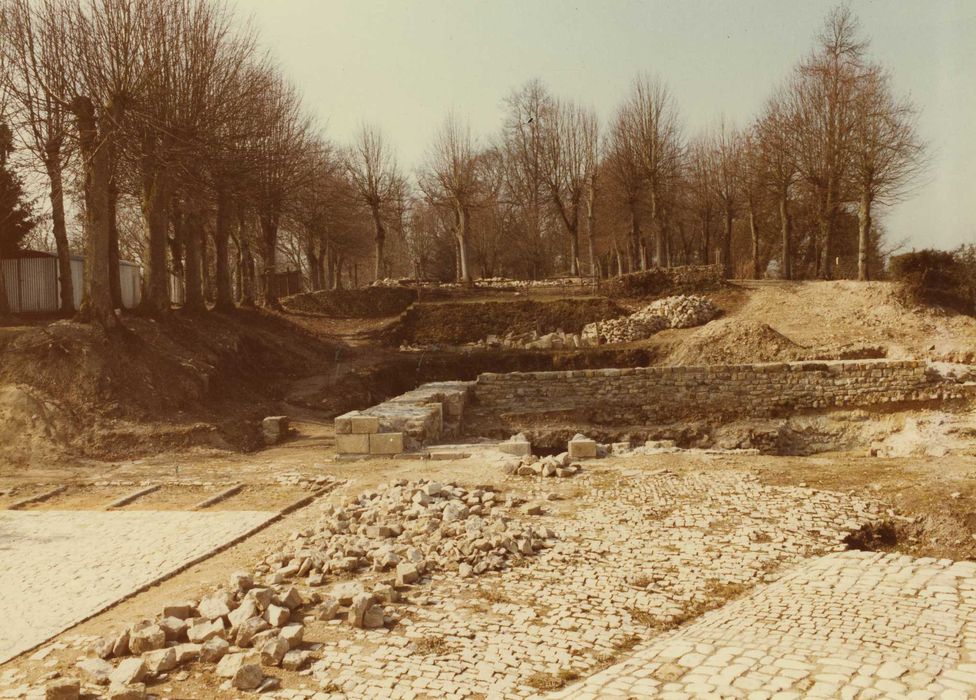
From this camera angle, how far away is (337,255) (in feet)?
138

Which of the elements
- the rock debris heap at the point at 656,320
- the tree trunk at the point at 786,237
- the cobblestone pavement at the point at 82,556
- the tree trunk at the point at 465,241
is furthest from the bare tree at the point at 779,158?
the cobblestone pavement at the point at 82,556

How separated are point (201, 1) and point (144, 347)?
28.6 feet

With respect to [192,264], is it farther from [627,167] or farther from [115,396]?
[627,167]

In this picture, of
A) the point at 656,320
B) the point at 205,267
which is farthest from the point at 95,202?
the point at 205,267

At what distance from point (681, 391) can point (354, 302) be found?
18.1 m

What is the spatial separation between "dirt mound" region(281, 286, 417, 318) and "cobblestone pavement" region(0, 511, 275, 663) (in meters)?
21.9

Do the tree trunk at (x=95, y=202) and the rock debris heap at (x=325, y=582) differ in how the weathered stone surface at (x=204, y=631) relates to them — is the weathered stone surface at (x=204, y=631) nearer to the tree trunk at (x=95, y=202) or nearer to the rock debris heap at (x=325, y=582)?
the rock debris heap at (x=325, y=582)

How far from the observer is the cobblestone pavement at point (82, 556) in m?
6.50

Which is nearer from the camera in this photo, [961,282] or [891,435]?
[891,435]

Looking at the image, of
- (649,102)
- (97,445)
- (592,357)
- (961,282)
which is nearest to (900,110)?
(961,282)

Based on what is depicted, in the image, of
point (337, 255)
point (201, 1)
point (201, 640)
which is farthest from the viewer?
point (337, 255)

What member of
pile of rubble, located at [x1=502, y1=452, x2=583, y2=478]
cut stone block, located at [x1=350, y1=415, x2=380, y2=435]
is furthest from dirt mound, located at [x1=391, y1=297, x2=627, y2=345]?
pile of rubble, located at [x1=502, y1=452, x2=583, y2=478]

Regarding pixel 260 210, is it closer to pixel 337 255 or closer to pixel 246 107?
pixel 246 107

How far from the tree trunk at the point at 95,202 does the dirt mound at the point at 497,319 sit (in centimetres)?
1245
